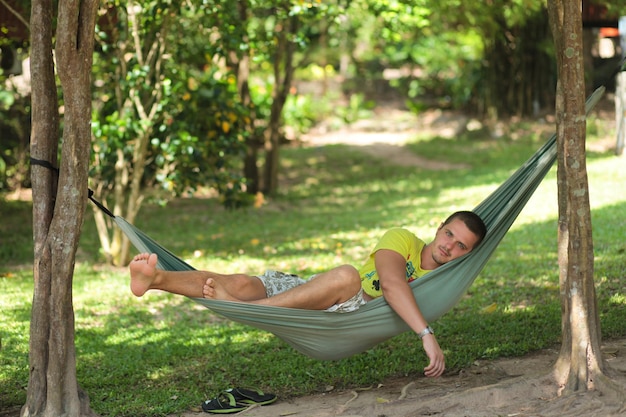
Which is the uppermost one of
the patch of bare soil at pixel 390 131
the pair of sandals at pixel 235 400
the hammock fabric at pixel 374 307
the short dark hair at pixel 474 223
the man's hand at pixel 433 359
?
the patch of bare soil at pixel 390 131

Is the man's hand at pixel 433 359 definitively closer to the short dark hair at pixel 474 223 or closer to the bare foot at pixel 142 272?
the short dark hair at pixel 474 223

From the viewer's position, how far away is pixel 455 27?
15.6 m

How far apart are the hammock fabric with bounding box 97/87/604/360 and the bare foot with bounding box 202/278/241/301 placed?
0.08 m

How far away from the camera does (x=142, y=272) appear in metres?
3.04

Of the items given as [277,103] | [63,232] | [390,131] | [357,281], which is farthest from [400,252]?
[390,131]

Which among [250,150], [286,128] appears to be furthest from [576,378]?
[286,128]

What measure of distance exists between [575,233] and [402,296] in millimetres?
678

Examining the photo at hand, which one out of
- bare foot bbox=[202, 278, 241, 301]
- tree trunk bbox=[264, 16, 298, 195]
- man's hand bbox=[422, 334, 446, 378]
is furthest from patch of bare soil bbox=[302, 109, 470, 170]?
man's hand bbox=[422, 334, 446, 378]

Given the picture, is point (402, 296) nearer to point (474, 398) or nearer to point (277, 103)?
point (474, 398)

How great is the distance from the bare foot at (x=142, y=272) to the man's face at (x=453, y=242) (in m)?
1.13

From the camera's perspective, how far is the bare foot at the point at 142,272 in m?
3.04

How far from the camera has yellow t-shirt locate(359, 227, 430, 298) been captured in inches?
131

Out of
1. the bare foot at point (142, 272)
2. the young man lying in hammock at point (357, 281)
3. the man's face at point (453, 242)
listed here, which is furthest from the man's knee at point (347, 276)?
the bare foot at point (142, 272)

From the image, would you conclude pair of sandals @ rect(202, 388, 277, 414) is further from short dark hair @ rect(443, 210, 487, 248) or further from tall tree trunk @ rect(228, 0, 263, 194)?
tall tree trunk @ rect(228, 0, 263, 194)
